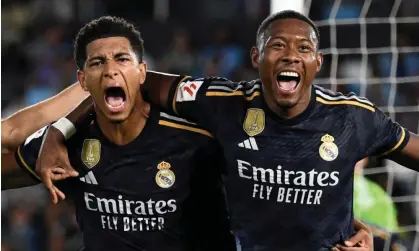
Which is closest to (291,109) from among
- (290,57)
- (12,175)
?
(290,57)

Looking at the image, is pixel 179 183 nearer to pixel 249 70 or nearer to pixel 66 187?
pixel 66 187

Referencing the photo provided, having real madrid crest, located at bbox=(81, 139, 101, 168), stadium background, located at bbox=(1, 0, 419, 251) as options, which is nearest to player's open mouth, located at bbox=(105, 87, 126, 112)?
real madrid crest, located at bbox=(81, 139, 101, 168)

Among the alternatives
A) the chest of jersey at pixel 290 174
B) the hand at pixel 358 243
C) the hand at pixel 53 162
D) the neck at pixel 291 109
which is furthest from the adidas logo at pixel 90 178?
the hand at pixel 358 243

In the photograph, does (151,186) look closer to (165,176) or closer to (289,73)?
(165,176)

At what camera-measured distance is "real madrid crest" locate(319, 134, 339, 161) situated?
3.37 meters

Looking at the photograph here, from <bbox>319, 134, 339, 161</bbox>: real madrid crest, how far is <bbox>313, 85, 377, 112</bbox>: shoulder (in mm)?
136

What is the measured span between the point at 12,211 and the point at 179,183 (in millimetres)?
4170

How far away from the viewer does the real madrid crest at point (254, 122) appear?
3.42m

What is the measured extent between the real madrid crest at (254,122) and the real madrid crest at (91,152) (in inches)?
23.2

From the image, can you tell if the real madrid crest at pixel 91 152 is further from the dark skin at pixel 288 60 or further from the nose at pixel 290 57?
the nose at pixel 290 57

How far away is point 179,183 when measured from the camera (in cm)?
343

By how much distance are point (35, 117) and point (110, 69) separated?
71 cm

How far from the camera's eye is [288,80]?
11.1 feet

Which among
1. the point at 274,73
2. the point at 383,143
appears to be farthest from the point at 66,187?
the point at 383,143
